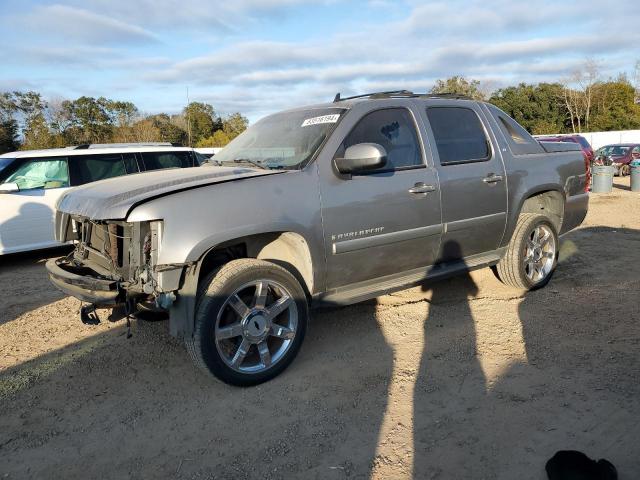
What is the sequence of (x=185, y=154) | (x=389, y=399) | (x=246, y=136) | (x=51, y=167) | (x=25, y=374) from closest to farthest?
(x=389, y=399) < (x=25, y=374) < (x=246, y=136) < (x=51, y=167) < (x=185, y=154)

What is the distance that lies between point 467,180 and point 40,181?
6.48 meters

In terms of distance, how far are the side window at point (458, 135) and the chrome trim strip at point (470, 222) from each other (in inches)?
20.6

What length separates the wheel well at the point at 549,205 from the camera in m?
5.40

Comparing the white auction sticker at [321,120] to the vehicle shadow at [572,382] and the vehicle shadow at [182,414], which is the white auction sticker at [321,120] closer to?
the vehicle shadow at [182,414]

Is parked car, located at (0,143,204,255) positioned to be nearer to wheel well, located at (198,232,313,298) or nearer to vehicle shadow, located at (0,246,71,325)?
vehicle shadow, located at (0,246,71,325)

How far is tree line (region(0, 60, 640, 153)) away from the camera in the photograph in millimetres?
27641

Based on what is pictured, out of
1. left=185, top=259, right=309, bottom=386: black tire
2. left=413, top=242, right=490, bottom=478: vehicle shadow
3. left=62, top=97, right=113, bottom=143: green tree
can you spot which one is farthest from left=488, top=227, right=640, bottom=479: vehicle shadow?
left=62, top=97, right=113, bottom=143: green tree

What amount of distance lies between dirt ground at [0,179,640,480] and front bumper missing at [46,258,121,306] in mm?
690

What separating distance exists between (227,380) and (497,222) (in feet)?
9.59

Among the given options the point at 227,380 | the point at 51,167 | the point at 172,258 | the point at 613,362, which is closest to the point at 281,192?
the point at 172,258

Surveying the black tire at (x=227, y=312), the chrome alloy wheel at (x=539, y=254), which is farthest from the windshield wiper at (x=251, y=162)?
the chrome alloy wheel at (x=539, y=254)

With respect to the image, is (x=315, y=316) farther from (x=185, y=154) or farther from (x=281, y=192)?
(x=185, y=154)

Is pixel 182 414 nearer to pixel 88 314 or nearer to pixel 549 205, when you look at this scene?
pixel 88 314

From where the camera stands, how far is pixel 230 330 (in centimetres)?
334
